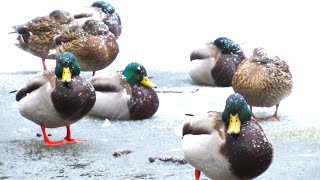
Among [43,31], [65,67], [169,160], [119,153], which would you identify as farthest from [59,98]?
[43,31]

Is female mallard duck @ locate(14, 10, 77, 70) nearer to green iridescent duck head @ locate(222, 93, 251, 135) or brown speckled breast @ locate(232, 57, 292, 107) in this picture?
brown speckled breast @ locate(232, 57, 292, 107)

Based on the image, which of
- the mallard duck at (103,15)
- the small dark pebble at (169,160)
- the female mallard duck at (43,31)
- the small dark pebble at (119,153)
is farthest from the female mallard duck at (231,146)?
Answer: the mallard duck at (103,15)

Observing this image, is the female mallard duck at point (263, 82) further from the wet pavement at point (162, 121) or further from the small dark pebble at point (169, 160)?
the small dark pebble at point (169, 160)

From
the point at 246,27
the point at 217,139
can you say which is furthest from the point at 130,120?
the point at 246,27

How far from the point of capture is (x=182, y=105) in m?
8.90

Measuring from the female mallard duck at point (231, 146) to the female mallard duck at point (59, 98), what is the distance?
5.19ft

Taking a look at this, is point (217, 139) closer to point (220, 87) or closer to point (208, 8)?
point (220, 87)

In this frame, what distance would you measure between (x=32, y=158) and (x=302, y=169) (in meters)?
2.06

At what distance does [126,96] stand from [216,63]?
6.11ft

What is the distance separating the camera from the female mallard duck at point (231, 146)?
5879 mm

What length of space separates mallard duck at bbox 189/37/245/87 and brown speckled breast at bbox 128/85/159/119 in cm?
152

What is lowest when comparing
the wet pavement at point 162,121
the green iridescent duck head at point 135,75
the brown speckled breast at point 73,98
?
the wet pavement at point 162,121

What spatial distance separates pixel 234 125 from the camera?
596 centimetres

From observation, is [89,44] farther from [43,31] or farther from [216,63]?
[216,63]
